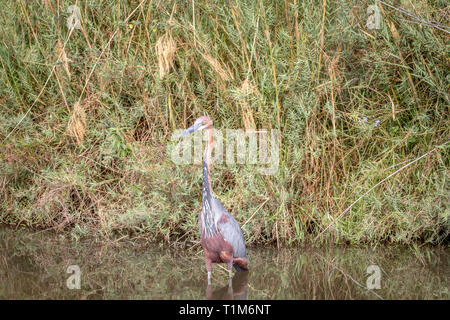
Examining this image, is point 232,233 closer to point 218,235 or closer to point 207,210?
point 218,235

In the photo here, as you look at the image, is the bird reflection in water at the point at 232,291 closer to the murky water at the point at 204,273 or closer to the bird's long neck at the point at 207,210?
the murky water at the point at 204,273

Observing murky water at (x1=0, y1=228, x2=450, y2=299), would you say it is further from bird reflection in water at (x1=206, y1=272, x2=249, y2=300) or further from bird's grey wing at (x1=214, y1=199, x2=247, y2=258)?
bird's grey wing at (x1=214, y1=199, x2=247, y2=258)

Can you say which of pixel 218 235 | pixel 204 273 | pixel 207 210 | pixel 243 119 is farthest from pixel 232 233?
pixel 243 119

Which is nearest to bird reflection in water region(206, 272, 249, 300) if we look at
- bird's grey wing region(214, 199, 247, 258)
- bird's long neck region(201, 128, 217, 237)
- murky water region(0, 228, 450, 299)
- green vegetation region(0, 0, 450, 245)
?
murky water region(0, 228, 450, 299)

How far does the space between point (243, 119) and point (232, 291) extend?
1.61 meters

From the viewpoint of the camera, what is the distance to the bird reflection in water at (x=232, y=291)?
3955 millimetres

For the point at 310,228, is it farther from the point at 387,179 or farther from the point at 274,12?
the point at 274,12

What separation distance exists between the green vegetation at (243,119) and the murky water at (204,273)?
8.3 inches

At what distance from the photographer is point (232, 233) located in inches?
169

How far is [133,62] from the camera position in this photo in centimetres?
571

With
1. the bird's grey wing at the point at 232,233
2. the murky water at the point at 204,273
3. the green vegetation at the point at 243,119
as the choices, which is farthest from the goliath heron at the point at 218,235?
the green vegetation at the point at 243,119

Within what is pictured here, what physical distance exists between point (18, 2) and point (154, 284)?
3.53 metres

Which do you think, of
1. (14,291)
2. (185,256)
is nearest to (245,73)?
(185,256)

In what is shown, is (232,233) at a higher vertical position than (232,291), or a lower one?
higher
